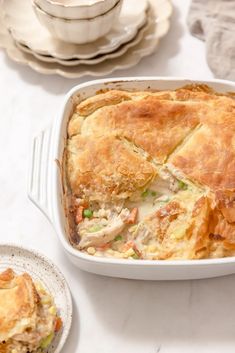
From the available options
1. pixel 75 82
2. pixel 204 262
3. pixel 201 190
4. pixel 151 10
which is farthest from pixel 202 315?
pixel 151 10

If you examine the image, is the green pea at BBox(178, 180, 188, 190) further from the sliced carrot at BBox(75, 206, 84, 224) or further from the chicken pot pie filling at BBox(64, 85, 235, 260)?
the sliced carrot at BBox(75, 206, 84, 224)

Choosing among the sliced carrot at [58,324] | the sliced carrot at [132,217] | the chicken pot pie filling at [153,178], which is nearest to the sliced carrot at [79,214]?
the chicken pot pie filling at [153,178]

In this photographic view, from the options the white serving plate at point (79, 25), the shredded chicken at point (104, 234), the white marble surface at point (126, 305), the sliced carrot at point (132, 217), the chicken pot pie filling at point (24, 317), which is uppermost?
Result: the white serving plate at point (79, 25)

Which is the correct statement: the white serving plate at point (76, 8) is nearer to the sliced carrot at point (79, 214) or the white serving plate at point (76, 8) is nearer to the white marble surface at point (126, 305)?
the white marble surface at point (126, 305)

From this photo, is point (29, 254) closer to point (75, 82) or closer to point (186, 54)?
point (75, 82)

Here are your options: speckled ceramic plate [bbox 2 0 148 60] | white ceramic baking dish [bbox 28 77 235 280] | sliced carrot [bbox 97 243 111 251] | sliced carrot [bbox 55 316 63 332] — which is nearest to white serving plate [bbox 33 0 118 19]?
speckled ceramic plate [bbox 2 0 148 60]

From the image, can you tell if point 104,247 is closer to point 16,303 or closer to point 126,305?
point 126,305

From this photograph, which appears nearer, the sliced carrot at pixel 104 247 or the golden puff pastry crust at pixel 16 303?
the golden puff pastry crust at pixel 16 303
